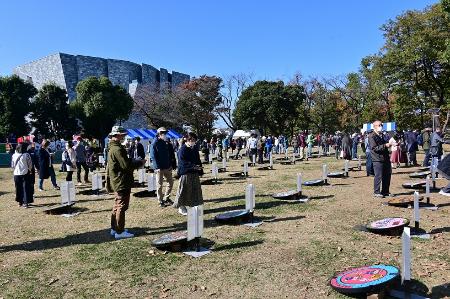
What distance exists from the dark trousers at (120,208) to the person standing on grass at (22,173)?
4.83 metres

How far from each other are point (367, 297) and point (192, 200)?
474 cm

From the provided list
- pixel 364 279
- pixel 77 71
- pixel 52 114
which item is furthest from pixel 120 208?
pixel 77 71

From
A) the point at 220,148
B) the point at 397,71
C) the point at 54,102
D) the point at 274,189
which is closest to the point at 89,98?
the point at 54,102

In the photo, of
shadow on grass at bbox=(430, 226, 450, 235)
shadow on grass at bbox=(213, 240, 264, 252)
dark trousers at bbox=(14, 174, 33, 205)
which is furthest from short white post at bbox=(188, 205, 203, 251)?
dark trousers at bbox=(14, 174, 33, 205)

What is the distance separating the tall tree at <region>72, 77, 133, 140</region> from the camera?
147 feet

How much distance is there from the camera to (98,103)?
44.8 metres

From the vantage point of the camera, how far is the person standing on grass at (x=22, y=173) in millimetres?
10672

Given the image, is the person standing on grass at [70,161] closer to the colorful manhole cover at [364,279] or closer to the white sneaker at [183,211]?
the white sneaker at [183,211]

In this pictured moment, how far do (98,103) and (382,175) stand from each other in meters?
39.8

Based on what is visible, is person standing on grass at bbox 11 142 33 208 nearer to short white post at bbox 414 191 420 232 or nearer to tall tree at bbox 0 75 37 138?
short white post at bbox 414 191 420 232

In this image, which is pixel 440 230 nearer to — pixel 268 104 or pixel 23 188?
pixel 23 188

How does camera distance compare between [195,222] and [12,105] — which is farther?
[12,105]

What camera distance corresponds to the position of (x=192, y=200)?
8.47 metres

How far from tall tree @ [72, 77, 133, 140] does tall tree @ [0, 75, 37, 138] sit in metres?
5.81
